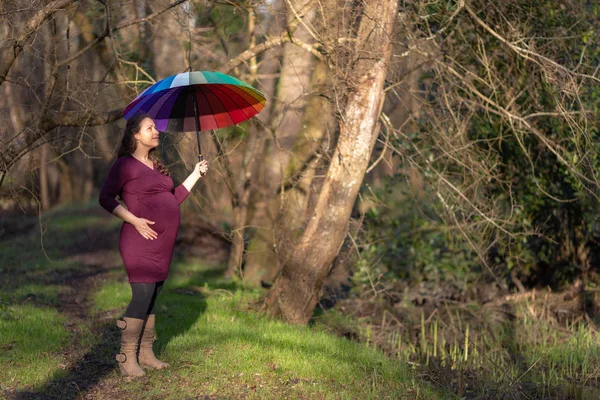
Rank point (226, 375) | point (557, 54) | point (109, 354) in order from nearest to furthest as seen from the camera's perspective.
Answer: point (226, 375) < point (109, 354) < point (557, 54)

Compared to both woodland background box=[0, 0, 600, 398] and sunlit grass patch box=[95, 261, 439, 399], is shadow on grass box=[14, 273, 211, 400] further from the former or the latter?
woodland background box=[0, 0, 600, 398]

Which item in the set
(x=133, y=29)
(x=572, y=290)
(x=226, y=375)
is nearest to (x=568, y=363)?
(x=572, y=290)

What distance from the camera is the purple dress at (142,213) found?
6508 millimetres

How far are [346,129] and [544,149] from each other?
3.49 meters

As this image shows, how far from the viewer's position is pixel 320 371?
281 inches

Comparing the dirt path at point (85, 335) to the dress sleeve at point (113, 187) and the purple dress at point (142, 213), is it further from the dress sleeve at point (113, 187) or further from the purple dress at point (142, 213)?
the dress sleeve at point (113, 187)

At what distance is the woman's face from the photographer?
6.68 m

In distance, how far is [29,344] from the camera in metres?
7.73

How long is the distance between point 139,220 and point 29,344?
235 centimetres

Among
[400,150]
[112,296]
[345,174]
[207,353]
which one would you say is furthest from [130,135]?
[112,296]

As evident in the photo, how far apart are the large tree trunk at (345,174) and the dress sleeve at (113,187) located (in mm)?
3166

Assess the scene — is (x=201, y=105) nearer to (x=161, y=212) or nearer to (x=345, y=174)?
(x=161, y=212)

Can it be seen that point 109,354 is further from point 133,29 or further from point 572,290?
point 572,290

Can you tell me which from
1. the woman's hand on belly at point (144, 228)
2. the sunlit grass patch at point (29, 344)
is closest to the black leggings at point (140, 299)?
the woman's hand on belly at point (144, 228)
